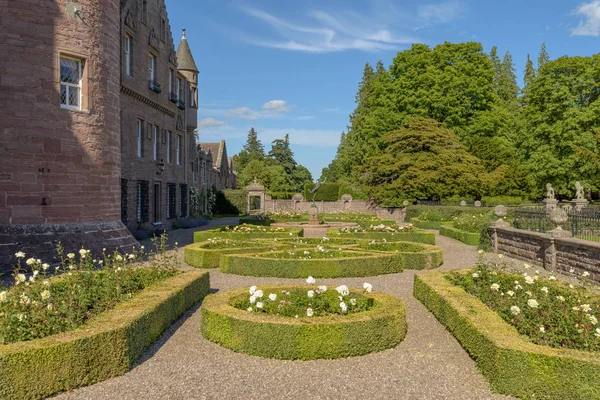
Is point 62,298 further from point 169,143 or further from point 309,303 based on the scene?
point 169,143

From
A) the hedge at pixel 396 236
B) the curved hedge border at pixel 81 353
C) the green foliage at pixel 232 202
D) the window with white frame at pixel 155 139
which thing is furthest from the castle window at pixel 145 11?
the green foliage at pixel 232 202

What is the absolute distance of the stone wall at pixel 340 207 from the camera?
35781 mm

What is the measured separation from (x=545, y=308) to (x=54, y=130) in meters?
12.3

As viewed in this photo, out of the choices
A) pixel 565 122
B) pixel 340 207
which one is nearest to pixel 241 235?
pixel 340 207

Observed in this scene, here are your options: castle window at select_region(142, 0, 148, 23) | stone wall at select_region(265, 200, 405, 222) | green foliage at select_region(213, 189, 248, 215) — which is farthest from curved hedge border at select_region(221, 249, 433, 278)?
green foliage at select_region(213, 189, 248, 215)

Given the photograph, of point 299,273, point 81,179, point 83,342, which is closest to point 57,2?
point 81,179

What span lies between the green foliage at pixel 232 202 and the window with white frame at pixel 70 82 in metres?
30.4

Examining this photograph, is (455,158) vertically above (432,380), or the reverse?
(455,158)

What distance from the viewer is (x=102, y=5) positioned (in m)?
13.1

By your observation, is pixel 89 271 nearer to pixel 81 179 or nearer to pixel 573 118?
pixel 81 179

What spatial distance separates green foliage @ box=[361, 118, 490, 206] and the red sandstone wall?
25358mm

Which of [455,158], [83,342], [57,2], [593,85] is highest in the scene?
[593,85]

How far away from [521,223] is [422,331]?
926 centimetres

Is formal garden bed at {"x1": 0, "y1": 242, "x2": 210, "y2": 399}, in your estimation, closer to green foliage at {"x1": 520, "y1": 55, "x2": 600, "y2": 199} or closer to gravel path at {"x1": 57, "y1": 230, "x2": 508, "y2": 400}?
gravel path at {"x1": 57, "y1": 230, "x2": 508, "y2": 400}
